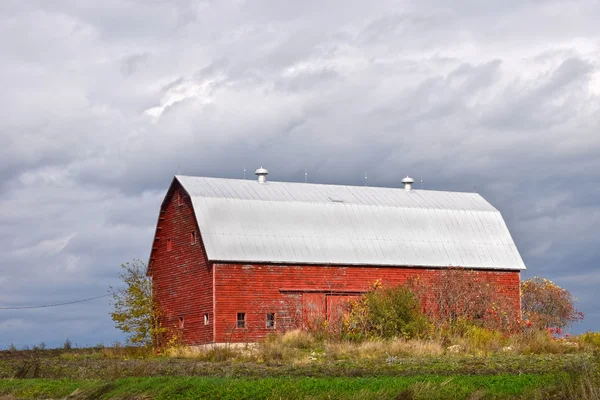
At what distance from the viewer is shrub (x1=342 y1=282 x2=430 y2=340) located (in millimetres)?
37469

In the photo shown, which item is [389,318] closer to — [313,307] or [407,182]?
[313,307]

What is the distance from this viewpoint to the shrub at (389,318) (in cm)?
3747

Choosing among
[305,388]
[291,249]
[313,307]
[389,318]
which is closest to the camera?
[305,388]

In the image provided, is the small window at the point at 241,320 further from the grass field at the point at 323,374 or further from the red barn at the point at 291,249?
the grass field at the point at 323,374

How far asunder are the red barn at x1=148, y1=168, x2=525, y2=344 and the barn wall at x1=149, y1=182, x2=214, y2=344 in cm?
5

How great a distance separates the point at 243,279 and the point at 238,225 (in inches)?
95.3

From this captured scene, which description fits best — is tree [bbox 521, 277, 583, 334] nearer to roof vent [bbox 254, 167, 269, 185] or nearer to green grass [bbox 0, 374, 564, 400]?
roof vent [bbox 254, 167, 269, 185]

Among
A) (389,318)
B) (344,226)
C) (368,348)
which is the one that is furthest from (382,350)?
(344,226)

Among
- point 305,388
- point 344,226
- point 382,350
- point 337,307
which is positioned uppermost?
point 344,226

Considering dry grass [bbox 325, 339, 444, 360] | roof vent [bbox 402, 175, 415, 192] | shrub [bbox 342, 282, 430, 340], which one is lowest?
dry grass [bbox 325, 339, 444, 360]

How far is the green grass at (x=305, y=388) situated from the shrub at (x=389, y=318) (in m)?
14.8

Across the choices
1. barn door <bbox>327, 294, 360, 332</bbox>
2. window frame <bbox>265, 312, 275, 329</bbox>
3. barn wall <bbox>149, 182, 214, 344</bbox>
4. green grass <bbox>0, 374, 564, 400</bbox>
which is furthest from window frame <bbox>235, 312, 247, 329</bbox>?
green grass <bbox>0, 374, 564, 400</bbox>

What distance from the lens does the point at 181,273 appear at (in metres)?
42.0

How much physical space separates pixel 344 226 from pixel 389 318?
6.73 m
